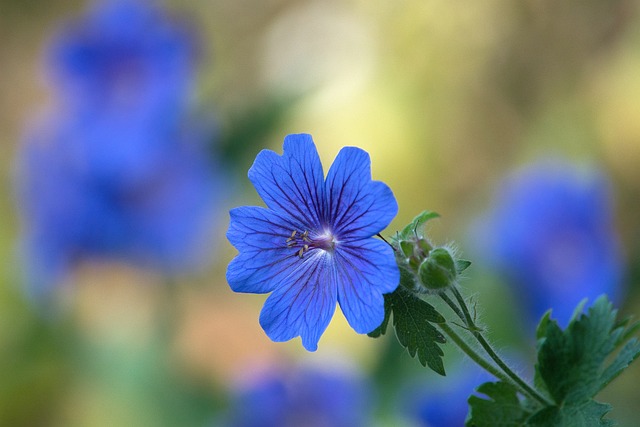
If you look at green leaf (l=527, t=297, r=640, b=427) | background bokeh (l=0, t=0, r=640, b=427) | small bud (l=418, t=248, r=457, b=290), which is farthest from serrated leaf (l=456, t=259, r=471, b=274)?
background bokeh (l=0, t=0, r=640, b=427)

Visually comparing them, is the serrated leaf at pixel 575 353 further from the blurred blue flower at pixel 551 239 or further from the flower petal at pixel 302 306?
the blurred blue flower at pixel 551 239

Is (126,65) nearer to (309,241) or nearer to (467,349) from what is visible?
(309,241)

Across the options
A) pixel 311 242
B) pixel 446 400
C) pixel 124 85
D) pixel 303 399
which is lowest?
pixel 311 242

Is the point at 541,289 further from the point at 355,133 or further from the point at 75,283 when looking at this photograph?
the point at 75,283

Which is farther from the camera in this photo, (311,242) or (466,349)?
(311,242)

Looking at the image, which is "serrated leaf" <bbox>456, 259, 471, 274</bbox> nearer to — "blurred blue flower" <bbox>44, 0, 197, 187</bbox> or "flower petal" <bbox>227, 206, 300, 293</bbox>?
"flower petal" <bbox>227, 206, 300, 293</bbox>

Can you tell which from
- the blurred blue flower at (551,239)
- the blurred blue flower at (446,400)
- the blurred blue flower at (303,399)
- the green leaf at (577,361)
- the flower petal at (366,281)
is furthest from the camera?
the blurred blue flower at (551,239)

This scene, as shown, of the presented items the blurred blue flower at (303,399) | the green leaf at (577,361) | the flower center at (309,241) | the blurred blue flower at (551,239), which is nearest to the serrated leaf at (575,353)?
the green leaf at (577,361)

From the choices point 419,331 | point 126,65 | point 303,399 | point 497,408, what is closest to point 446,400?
point 303,399
